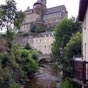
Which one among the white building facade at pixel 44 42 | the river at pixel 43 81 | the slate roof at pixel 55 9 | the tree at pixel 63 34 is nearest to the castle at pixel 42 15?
the slate roof at pixel 55 9

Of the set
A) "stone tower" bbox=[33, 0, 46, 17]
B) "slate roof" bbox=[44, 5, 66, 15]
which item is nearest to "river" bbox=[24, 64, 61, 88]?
"slate roof" bbox=[44, 5, 66, 15]

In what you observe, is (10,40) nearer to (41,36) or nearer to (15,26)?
(15,26)

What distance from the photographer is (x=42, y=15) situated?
110625mm

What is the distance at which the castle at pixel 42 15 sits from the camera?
334ft

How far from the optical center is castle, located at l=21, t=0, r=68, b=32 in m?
102

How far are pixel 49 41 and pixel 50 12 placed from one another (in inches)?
1255

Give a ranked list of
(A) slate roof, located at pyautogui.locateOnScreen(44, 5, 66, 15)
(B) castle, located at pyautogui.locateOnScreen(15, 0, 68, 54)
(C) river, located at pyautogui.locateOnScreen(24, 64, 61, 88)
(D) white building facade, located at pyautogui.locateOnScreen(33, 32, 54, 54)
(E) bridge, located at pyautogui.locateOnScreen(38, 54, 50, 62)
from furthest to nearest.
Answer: (A) slate roof, located at pyautogui.locateOnScreen(44, 5, 66, 15) < (B) castle, located at pyautogui.locateOnScreen(15, 0, 68, 54) < (D) white building facade, located at pyautogui.locateOnScreen(33, 32, 54, 54) < (E) bridge, located at pyautogui.locateOnScreen(38, 54, 50, 62) < (C) river, located at pyautogui.locateOnScreen(24, 64, 61, 88)

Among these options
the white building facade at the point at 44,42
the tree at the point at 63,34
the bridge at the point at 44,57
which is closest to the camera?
the tree at the point at 63,34

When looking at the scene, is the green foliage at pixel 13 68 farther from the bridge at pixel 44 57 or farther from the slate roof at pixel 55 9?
the slate roof at pixel 55 9

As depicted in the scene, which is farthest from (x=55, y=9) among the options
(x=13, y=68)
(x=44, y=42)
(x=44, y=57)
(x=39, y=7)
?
(x=13, y=68)

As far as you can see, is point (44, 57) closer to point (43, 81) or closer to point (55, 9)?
point (43, 81)

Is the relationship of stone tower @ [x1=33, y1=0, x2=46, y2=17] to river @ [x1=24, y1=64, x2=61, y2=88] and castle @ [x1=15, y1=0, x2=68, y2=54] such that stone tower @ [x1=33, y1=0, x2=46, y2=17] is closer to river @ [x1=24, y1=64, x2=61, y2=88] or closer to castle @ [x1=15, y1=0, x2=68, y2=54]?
castle @ [x1=15, y1=0, x2=68, y2=54]

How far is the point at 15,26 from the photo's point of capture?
32.8m

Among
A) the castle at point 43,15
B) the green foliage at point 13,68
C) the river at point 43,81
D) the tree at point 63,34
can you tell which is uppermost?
the castle at point 43,15
